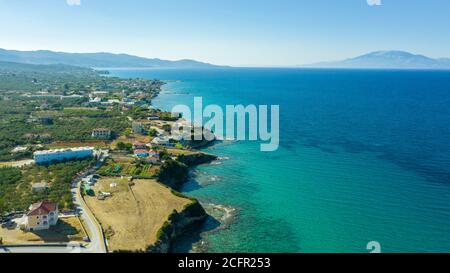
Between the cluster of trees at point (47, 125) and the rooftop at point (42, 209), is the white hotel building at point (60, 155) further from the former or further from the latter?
the rooftop at point (42, 209)

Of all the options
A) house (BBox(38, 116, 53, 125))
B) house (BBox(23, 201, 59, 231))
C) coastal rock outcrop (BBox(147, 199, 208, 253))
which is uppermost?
→ house (BBox(38, 116, 53, 125))

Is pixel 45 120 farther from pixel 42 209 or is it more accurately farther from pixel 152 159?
pixel 42 209

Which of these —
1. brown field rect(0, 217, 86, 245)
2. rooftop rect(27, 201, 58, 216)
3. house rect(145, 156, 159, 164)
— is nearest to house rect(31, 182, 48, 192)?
rooftop rect(27, 201, 58, 216)

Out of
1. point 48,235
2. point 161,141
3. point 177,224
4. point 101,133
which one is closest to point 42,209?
point 48,235

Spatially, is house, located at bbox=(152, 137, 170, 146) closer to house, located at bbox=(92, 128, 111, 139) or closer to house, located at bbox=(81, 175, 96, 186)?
house, located at bbox=(92, 128, 111, 139)
